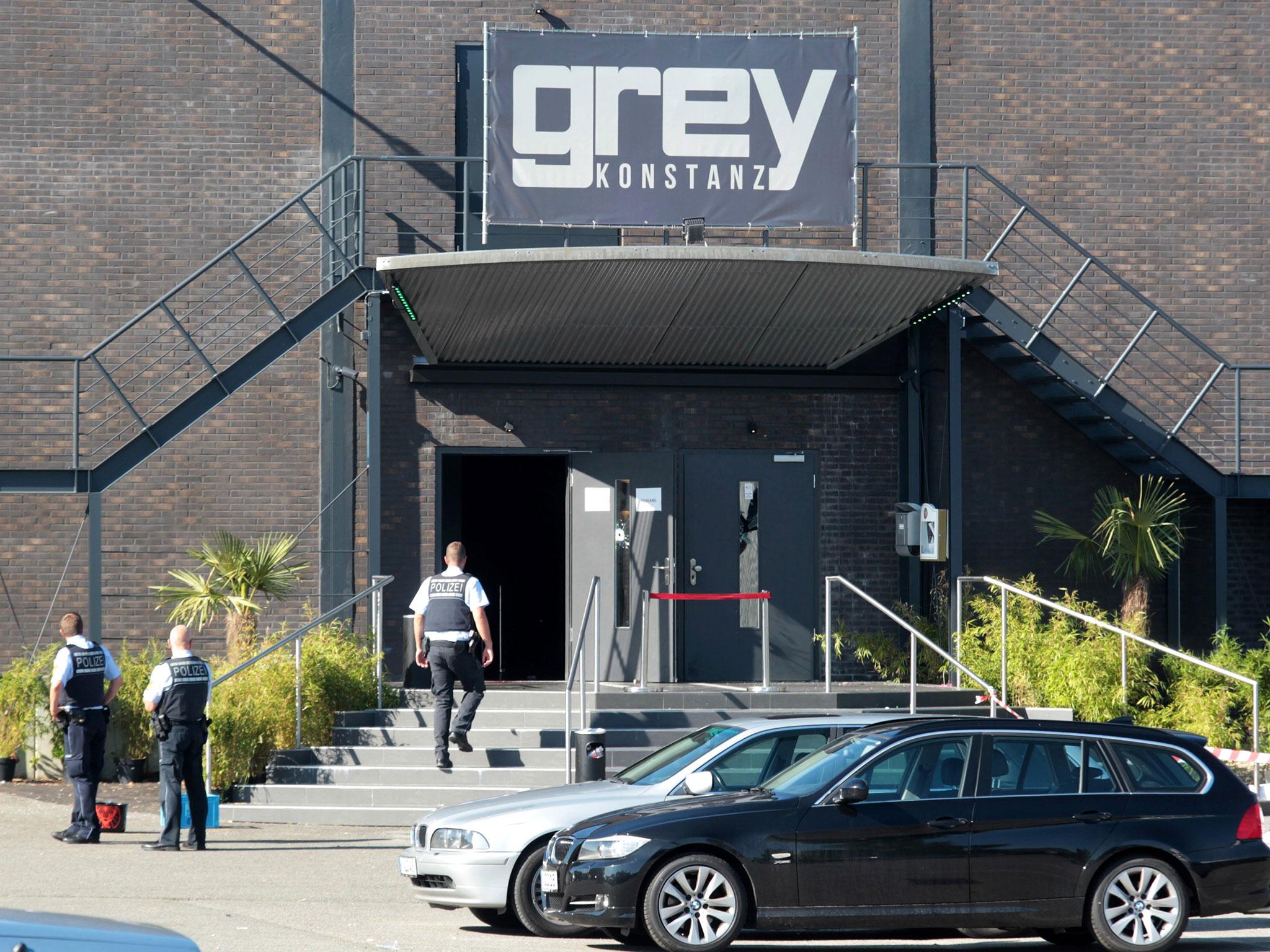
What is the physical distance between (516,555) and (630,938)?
38.9 feet

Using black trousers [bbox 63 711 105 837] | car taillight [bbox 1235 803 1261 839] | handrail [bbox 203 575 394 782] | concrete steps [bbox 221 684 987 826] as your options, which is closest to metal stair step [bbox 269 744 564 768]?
concrete steps [bbox 221 684 987 826]

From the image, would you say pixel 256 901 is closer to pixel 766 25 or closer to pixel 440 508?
pixel 440 508

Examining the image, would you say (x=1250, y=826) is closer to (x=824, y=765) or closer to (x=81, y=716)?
(x=824, y=765)

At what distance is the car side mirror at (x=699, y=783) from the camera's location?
858cm

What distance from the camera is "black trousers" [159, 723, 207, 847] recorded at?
36.8 feet

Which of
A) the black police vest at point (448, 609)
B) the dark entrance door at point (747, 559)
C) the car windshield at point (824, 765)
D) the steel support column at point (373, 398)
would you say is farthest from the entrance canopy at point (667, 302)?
the car windshield at point (824, 765)

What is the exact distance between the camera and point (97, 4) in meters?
17.4

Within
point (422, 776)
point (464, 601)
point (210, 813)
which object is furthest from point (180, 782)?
point (464, 601)

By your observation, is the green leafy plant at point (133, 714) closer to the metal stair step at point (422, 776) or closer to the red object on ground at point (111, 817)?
the metal stair step at point (422, 776)

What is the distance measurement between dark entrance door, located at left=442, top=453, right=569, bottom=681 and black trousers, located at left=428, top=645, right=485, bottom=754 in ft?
21.8

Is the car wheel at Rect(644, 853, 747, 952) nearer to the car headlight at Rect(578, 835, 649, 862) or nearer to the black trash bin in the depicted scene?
the car headlight at Rect(578, 835, 649, 862)

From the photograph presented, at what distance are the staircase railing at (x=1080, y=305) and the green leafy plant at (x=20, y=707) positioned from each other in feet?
32.1

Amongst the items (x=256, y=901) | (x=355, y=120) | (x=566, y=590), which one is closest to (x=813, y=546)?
(x=566, y=590)

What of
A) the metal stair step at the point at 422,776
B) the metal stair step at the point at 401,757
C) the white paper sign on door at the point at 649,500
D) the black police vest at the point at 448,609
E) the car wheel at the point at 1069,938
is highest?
the white paper sign on door at the point at 649,500
